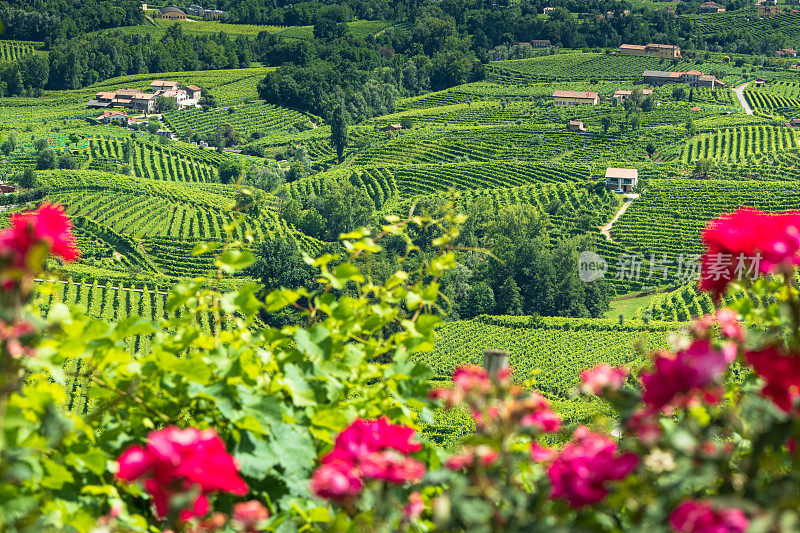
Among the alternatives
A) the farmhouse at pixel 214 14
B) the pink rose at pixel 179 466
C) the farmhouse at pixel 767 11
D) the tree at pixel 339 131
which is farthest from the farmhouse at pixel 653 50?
the pink rose at pixel 179 466

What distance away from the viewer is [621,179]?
69188 mm

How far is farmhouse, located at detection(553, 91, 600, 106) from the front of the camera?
304 feet

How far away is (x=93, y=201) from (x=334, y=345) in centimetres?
7100

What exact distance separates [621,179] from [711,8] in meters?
72.4

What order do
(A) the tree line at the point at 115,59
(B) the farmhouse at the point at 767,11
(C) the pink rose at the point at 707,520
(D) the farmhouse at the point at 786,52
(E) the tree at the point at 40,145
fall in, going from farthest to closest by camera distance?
(B) the farmhouse at the point at 767,11 < (D) the farmhouse at the point at 786,52 < (A) the tree line at the point at 115,59 < (E) the tree at the point at 40,145 < (C) the pink rose at the point at 707,520

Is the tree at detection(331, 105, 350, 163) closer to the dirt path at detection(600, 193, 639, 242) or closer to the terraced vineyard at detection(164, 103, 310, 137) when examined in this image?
the terraced vineyard at detection(164, 103, 310, 137)

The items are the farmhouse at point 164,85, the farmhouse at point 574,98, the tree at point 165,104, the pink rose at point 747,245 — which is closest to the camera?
the pink rose at point 747,245

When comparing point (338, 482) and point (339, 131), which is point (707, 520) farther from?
point (339, 131)

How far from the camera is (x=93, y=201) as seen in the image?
2790 inches

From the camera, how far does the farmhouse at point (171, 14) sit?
440 ft

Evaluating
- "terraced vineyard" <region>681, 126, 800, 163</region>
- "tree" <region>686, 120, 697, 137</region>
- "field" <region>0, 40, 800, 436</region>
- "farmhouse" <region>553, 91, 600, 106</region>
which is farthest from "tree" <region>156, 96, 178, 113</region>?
"terraced vineyard" <region>681, 126, 800, 163</region>

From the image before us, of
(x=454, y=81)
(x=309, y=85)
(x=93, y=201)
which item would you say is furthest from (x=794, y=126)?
(x=93, y=201)

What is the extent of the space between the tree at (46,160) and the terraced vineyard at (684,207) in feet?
144

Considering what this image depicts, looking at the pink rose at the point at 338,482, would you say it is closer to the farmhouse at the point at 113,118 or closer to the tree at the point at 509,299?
the tree at the point at 509,299
